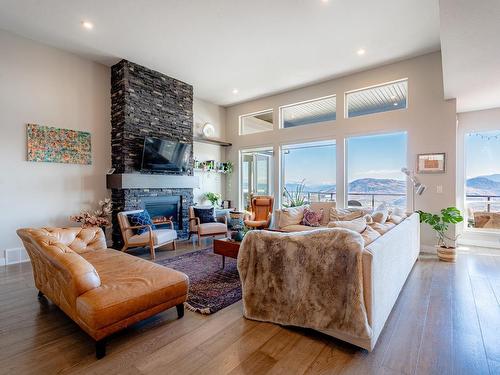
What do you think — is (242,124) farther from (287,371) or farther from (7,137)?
(287,371)

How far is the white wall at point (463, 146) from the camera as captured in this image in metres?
5.14

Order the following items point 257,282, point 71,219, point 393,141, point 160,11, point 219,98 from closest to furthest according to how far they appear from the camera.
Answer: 1. point 257,282
2. point 160,11
3. point 71,219
4. point 393,141
5. point 219,98

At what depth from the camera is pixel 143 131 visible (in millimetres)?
5270

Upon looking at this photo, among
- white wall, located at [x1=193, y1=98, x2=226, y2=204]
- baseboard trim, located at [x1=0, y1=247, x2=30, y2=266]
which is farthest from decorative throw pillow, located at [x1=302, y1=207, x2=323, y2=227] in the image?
baseboard trim, located at [x1=0, y1=247, x2=30, y2=266]

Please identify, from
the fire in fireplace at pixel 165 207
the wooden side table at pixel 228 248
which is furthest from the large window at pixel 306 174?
the wooden side table at pixel 228 248

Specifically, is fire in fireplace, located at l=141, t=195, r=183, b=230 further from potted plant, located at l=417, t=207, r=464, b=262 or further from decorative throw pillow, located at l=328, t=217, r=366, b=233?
potted plant, located at l=417, t=207, r=464, b=262

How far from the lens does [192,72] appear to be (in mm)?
5465

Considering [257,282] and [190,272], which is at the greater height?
[257,282]

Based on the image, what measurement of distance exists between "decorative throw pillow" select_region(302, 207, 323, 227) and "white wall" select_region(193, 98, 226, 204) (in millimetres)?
3003

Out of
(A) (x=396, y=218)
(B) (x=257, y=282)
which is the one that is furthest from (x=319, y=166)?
(B) (x=257, y=282)

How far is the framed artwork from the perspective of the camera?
4.60 meters

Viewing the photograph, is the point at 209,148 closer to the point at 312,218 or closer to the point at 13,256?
the point at 312,218

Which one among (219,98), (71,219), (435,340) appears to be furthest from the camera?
(219,98)

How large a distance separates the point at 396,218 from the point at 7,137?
6.03 metres
